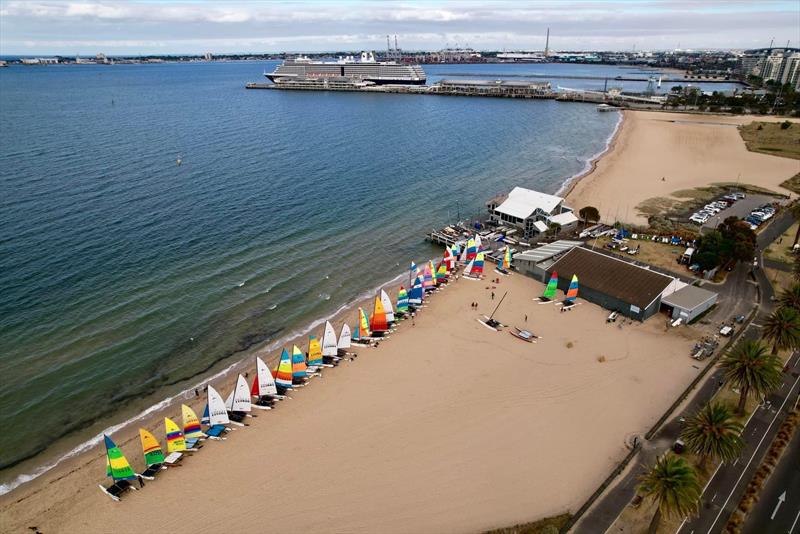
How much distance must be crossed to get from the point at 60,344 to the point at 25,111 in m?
149

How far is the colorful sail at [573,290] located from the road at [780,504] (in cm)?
2074

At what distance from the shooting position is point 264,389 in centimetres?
3391

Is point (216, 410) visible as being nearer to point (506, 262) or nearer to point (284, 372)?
point (284, 372)

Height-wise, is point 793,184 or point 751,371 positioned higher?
point 751,371

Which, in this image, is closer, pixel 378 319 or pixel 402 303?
pixel 378 319

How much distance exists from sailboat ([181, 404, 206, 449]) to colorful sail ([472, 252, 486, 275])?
3192cm

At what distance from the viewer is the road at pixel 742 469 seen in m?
23.6

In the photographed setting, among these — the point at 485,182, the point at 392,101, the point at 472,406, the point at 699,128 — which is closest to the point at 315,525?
the point at 472,406

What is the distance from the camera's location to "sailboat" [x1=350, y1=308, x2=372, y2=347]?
4056cm

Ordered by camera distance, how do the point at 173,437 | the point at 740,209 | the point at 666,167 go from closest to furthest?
the point at 173,437, the point at 740,209, the point at 666,167

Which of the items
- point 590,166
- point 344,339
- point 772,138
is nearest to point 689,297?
point 344,339

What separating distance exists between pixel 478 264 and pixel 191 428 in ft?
107

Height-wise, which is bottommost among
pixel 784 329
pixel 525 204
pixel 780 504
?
pixel 780 504

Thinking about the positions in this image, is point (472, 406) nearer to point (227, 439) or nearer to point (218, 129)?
point (227, 439)
